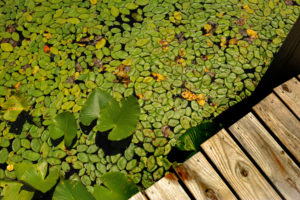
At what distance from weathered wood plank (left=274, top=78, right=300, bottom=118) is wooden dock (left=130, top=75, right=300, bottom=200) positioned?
1.9 inches

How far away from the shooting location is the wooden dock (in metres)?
1.19

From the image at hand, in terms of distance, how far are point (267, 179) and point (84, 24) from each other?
6.22 feet

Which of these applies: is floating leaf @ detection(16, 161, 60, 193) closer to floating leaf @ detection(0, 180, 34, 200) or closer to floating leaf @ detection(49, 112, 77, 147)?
floating leaf @ detection(0, 180, 34, 200)

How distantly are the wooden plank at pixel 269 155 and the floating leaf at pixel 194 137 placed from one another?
1.57ft

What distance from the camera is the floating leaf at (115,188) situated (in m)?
1.50

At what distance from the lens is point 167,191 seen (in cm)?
120

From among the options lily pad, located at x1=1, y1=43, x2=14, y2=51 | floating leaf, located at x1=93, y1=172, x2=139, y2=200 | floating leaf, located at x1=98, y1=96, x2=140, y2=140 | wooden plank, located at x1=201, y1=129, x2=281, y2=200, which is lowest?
floating leaf, located at x1=93, y1=172, x2=139, y2=200

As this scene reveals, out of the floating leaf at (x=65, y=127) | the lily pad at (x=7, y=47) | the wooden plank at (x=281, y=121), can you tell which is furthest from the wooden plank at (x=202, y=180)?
the lily pad at (x=7, y=47)

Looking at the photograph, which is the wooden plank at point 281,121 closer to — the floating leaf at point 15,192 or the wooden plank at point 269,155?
the wooden plank at point 269,155

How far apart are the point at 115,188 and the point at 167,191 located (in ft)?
1.45

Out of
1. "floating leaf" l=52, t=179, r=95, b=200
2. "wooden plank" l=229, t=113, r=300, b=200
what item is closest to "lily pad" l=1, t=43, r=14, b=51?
"floating leaf" l=52, t=179, r=95, b=200

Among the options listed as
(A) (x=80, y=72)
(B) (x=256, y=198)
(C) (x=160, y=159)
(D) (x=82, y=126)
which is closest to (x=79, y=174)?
(D) (x=82, y=126)

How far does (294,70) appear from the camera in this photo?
1.55m

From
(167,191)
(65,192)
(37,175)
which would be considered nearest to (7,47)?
(37,175)
